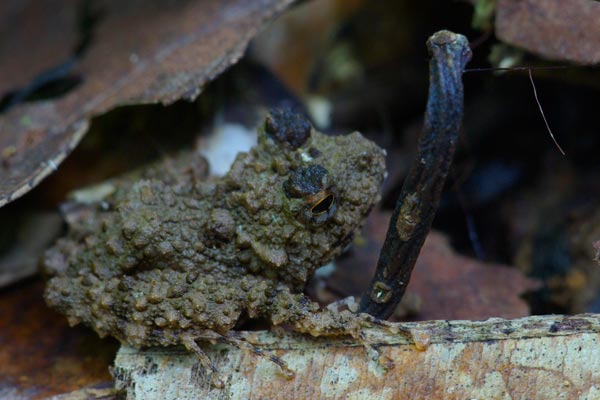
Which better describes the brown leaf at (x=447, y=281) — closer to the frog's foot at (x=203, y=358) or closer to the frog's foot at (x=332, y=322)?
the frog's foot at (x=332, y=322)

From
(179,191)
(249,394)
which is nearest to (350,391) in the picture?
→ (249,394)

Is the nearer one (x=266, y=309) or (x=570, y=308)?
(x=266, y=309)

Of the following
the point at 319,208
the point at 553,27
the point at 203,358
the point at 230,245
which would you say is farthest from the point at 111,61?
the point at 553,27

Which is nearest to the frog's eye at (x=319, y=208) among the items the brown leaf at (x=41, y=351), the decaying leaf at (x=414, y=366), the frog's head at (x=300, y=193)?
the frog's head at (x=300, y=193)

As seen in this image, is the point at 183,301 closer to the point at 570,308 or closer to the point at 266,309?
the point at 266,309

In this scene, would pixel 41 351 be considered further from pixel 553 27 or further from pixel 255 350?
pixel 553 27

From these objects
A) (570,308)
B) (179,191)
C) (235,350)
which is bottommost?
(570,308)
